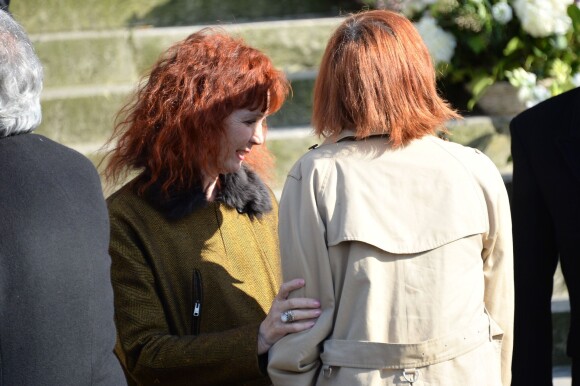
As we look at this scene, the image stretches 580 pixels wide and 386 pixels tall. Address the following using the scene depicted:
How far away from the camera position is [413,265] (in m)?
2.15

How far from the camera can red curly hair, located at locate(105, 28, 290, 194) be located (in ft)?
8.53

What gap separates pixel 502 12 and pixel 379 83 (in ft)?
8.18

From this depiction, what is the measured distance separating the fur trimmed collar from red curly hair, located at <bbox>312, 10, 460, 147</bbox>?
0.57m

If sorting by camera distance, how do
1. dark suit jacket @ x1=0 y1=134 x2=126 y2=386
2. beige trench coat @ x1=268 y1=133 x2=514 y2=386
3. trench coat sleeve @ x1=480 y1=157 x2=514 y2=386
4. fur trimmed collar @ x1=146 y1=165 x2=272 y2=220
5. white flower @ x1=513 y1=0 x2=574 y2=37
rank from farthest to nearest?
1. white flower @ x1=513 y1=0 x2=574 y2=37
2. fur trimmed collar @ x1=146 y1=165 x2=272 y2=220
3. trench coat sleeve @ x1=480 y1=157 x2=514 y2=386
4. beige trench coat @ x1=268 y1=133 x2=514 y2=386
5. dark suit jacket @ x1=0 y1=134 x2=126 y2=386

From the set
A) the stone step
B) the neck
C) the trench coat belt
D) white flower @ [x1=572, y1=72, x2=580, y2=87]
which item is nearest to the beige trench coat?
the trench coat belt

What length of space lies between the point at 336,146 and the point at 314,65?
2891mm

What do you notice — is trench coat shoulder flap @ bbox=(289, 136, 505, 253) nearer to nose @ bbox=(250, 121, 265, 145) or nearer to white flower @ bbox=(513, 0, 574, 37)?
nose @ bbox=(250, 121, 265, 145)

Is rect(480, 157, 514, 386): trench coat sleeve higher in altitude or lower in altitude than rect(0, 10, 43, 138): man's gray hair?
lower

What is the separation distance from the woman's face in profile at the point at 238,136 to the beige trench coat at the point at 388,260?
458 millimetres

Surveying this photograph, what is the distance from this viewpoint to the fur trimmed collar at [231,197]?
8.63 feet

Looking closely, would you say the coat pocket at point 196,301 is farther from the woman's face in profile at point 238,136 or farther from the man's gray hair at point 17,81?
the man's gray hair at point 17,81

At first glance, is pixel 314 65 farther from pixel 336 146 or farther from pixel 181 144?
pixel 336 146

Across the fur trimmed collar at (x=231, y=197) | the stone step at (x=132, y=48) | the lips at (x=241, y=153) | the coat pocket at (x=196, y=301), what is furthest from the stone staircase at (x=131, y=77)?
the coat pocket at (x=196, y=301)

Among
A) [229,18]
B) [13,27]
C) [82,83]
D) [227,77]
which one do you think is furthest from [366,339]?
[229,18]
